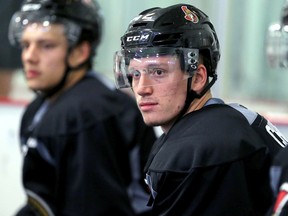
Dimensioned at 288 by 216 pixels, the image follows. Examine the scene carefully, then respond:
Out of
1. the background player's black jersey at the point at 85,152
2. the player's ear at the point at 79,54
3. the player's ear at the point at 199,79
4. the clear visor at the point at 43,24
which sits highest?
the player's ear at the point at 199,79

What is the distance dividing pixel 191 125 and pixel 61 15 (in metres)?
1.10

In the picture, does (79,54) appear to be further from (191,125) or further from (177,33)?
(191,125)

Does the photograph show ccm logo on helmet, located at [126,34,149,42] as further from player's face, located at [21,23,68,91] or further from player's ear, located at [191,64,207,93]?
player's face, located at [21,23,68,91]

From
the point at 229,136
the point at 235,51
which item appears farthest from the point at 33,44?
the point at 229,136

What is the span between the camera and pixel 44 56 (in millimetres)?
2639

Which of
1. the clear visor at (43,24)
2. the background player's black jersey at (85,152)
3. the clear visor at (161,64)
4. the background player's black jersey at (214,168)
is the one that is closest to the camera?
the background player's black jersey at (214,168)

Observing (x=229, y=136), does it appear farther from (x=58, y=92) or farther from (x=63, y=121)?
(x=58, y=92)

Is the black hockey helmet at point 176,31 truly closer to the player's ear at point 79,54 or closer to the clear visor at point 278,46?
the clear visor at point 278,46

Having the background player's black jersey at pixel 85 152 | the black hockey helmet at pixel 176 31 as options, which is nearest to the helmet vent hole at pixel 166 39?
the black hockey helmet at pixel 176 31

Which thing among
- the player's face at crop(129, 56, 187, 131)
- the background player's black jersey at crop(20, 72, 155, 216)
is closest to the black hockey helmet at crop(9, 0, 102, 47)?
the background player's black jersey at crop(20, 72, 155, 216)

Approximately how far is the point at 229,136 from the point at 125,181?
3.14 ft

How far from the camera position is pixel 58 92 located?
2.67m

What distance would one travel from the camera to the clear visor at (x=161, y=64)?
1.77 metres

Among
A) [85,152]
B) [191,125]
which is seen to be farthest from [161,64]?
[85,152]
